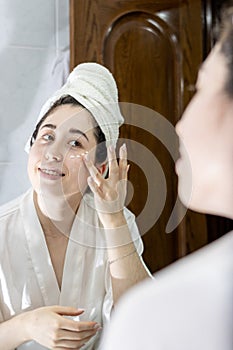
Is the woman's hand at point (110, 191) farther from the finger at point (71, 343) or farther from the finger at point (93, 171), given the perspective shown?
the finger at point (71, 343)

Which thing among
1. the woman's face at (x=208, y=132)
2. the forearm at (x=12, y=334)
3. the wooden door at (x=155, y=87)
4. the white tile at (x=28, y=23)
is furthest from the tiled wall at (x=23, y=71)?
the woman's face at (x=208, y=132)

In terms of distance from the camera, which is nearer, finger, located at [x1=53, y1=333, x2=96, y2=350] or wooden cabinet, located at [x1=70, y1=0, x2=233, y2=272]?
finger, located at [x1=53, y1=333, x2=96, y2=350]

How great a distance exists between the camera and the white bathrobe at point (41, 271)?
1.02 m

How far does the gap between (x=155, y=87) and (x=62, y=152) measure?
17.5 inches

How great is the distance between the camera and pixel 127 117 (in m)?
1.41

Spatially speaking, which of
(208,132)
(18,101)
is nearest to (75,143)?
(18,101)

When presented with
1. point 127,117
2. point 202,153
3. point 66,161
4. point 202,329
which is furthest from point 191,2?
point 202,329

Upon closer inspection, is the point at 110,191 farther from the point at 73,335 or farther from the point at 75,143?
the point at 73,335

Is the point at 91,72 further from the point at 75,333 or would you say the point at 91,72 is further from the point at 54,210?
the point at 75,333

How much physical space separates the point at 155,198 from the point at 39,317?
22.8 inches

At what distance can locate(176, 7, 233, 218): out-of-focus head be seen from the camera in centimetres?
38

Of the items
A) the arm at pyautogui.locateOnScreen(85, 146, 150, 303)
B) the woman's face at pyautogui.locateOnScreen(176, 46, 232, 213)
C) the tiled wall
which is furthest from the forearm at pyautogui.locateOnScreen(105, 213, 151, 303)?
the woman's face at pyautogui.locateOnScreen(176, 46, 232, 213)

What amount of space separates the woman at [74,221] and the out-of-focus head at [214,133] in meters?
0.62

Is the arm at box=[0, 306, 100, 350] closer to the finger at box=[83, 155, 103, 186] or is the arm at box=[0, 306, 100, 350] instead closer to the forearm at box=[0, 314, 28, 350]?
the forearm at box=[0, 314, 28, 350]
